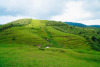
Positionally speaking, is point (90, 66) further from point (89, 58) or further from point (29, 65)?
point (29, 65)

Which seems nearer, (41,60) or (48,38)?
(41,60)

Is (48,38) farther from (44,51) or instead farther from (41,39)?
(44,51)

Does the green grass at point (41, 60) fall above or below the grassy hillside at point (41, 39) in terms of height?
above

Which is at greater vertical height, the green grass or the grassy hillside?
the green grass

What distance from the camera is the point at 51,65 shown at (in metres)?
24.3

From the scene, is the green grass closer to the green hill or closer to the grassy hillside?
the green hill

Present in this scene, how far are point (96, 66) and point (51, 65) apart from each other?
51.3 feet

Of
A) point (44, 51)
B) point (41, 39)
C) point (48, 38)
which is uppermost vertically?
point (44, 51)

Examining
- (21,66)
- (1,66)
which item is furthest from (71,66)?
(1,66)

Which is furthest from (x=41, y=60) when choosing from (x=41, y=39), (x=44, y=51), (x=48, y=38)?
(x=48, y=38)

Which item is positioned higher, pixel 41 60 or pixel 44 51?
pixel 41 60

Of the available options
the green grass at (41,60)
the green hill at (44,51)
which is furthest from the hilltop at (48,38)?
the green grass at (41,60)

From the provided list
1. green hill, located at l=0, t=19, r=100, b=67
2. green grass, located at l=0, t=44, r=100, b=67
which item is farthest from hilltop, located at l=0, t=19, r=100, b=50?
green grass, located at l=0, t=44, r=100, b=67

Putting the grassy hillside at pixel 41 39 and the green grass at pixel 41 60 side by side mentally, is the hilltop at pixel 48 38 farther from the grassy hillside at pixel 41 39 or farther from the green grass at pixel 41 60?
the green grass at pixel 41 60
